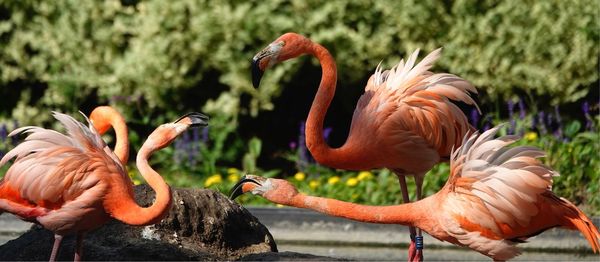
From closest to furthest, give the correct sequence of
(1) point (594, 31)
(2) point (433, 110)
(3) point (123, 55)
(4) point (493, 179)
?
(4) point (493, 179)
(2) point (433, 110)
(1) point (594, 31)
(3) point (123, 55)

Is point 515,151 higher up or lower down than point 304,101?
lower down

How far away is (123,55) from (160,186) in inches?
196

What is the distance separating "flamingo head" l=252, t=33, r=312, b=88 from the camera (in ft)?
21.2

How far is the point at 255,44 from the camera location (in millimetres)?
10039

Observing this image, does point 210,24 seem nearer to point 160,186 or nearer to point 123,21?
Result: point 123,21

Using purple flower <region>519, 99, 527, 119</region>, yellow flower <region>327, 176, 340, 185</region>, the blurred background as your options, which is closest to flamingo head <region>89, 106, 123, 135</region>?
the blurred background

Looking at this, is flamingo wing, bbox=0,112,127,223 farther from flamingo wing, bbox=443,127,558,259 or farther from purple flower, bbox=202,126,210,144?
purple flower, bbox=202,126,210,144

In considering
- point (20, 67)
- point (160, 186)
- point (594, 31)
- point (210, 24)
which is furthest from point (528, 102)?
→ point (160, 186)

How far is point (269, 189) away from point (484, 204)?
101cm

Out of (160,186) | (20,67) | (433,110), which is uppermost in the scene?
(20,67)

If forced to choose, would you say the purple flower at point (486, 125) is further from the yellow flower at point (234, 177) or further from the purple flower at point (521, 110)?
the yellow flower at point (234, 177)

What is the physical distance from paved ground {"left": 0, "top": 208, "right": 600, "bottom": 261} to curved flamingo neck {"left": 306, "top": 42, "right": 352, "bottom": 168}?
1158 millimetres

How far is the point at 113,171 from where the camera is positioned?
226 inches

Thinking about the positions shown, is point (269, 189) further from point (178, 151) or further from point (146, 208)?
point (178, 151)
